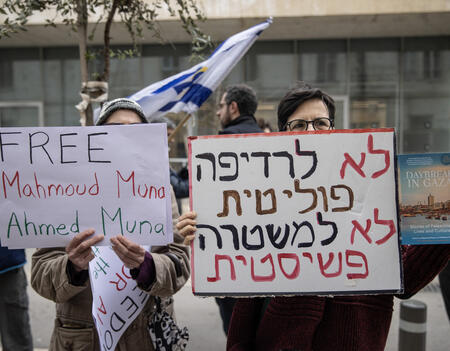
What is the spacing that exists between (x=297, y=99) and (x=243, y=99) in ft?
5.68

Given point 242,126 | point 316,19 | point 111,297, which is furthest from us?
point 316,19

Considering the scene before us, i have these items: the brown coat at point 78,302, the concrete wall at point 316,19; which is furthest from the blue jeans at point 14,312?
the concrete wall at point 316,19

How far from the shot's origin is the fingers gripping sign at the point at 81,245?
145 centimetres

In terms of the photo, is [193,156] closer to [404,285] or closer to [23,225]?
[23,225]

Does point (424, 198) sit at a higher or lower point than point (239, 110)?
lower

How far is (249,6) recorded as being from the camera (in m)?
8.23

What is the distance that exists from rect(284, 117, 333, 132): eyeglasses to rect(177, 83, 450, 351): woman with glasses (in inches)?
22.2

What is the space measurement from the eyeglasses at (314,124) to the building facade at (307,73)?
25.5ft

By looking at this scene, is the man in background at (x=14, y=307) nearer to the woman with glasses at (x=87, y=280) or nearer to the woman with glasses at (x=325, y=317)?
the woman with glasses at (x=87, y=280)

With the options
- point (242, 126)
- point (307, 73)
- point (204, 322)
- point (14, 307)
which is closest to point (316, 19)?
point (307, 73)

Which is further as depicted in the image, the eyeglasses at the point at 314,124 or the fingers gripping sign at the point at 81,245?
the eyeglasses at the point at 314,124

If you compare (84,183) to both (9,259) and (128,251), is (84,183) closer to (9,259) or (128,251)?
(128,251)

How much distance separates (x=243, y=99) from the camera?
335cm

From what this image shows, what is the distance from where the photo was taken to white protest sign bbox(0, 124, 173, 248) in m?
1.47
